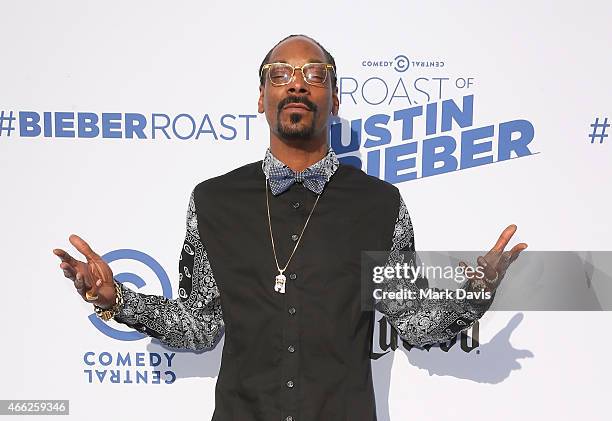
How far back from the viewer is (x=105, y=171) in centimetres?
224

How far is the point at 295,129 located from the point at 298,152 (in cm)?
12

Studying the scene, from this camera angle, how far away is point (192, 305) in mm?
1847

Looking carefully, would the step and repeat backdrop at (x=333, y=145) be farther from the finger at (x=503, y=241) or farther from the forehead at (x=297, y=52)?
the finger at (x=503, y=241)

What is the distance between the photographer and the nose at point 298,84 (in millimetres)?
1704

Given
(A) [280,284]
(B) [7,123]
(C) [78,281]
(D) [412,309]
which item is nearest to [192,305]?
(A) [280,284]

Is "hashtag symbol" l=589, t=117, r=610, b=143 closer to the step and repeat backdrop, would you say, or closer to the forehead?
the step and repeat backdrop

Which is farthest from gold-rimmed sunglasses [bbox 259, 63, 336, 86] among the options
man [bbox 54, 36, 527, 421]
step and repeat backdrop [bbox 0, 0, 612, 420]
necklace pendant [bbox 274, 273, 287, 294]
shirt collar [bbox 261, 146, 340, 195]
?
necklace pendant [bbox 274, 273, 287, 294]

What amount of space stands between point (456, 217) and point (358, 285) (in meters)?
0.69

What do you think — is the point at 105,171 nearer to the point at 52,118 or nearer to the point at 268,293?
the point at 52,118

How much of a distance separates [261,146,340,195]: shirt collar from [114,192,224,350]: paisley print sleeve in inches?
11.8

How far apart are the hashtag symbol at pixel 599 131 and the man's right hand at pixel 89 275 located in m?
1.94

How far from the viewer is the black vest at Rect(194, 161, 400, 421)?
168cm

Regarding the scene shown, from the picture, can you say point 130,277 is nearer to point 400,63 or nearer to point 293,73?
point 293,73

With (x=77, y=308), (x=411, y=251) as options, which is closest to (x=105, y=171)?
(x=77, y=308)
